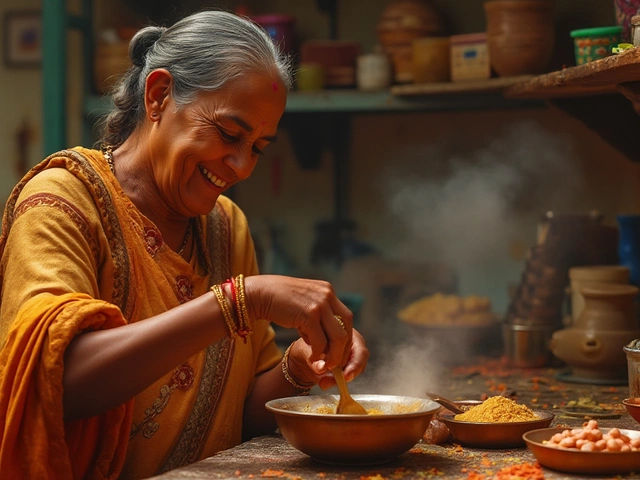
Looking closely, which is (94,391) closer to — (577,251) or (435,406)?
(435,406)

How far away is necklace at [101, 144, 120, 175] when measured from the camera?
250 centimetres

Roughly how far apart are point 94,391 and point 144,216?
614 millimetres

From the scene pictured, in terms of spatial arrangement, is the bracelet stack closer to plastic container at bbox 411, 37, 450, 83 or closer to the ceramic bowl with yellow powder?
the ceramic bowl with yellow powder

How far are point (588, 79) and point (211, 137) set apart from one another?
1.32 m

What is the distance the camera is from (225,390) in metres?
2.59

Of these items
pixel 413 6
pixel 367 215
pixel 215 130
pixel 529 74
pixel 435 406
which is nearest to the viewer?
pixel 435 406

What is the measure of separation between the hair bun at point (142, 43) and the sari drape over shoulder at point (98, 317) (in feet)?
1.12

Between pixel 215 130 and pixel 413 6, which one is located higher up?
pixel 413 6

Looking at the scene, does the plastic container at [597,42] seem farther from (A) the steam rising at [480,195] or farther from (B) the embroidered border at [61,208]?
(A) the steam rising at [480,195]

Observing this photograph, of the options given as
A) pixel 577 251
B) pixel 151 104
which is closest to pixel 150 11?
pixel 577 251

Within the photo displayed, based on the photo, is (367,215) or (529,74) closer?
(529,74)

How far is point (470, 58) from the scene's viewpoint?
4.59 metres

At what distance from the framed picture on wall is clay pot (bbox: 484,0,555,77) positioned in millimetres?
3191

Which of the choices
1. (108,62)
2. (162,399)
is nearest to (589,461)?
(162,399)
